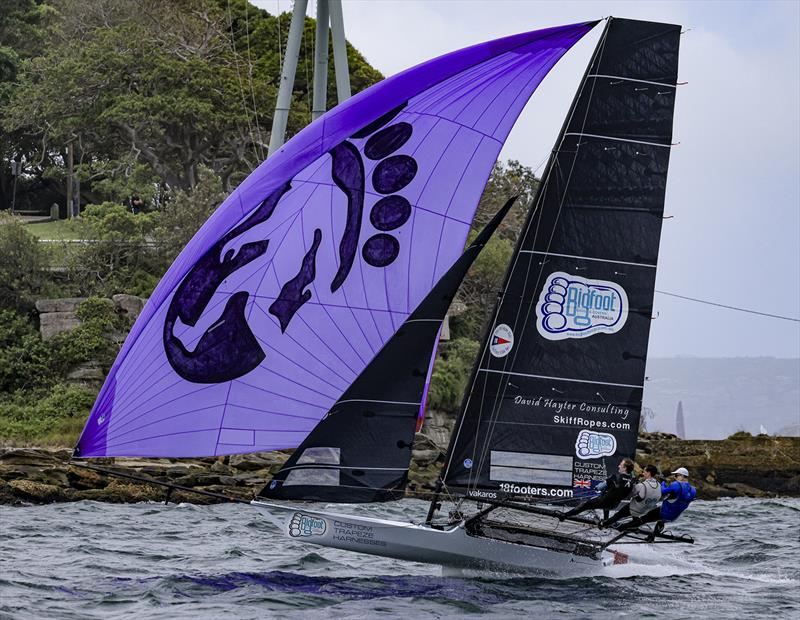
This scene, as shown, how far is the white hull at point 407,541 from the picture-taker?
43.9ft

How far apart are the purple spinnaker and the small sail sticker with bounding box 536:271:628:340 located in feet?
4.28

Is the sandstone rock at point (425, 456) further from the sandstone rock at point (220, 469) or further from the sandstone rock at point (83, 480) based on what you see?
the sandstone rock at point (83, 480)

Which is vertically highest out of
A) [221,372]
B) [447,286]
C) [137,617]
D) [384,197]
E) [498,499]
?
[384,197]

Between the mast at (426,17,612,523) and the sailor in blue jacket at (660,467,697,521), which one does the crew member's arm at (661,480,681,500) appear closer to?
the sailor in blue jacket at (660,467,697,521)

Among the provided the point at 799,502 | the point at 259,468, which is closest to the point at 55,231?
the point at 259,468

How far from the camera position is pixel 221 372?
44.1 ft

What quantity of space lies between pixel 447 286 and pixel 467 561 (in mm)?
2989

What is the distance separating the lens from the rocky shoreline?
22125 millimetres

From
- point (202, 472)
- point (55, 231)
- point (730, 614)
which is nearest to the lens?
point (730, 614)

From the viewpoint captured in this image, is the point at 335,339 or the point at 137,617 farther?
the point at 335,339

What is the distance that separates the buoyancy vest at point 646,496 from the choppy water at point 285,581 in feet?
3.18

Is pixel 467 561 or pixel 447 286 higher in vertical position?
pixel 447 286

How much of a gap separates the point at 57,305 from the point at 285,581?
18711 mm

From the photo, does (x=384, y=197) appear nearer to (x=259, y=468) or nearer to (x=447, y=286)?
(x=447, y=286)
